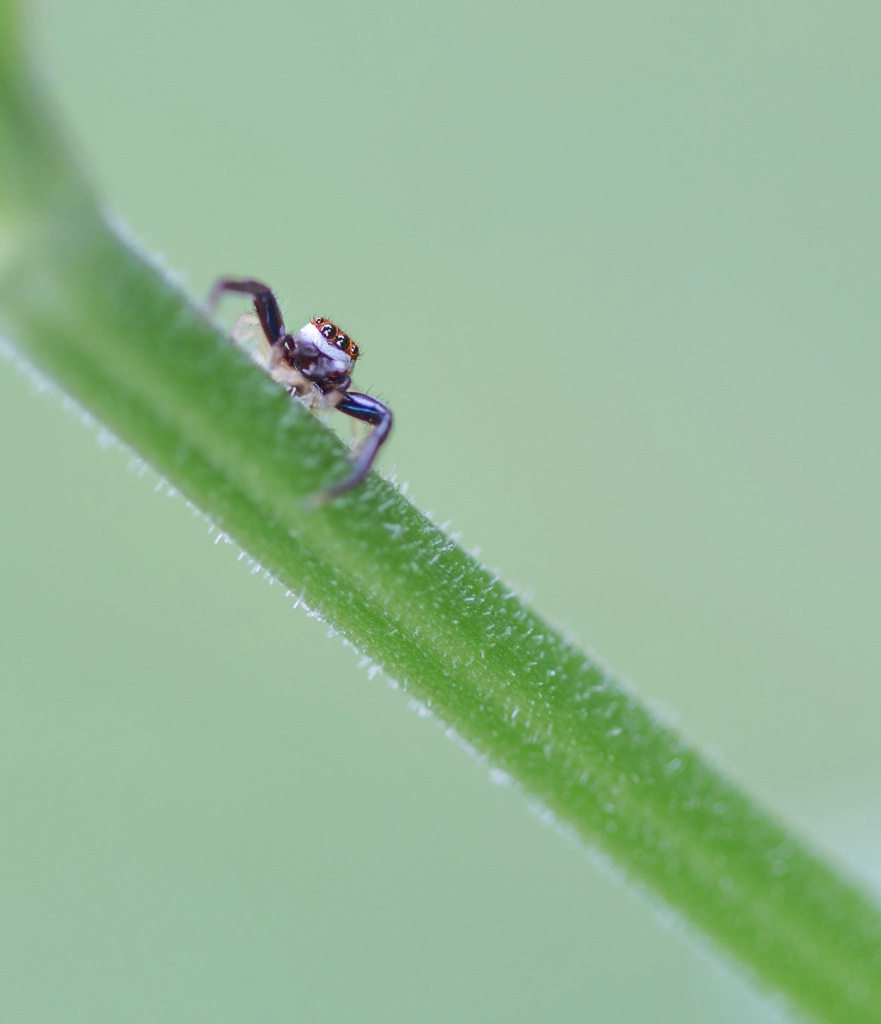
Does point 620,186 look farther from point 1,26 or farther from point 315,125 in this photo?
point 1,26

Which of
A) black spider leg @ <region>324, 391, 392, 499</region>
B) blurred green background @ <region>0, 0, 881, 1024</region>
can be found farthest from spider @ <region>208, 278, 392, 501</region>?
blurred green background @ <region>0, 0, 881, 1024</region>

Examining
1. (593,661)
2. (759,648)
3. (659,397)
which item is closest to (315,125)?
(659,397)

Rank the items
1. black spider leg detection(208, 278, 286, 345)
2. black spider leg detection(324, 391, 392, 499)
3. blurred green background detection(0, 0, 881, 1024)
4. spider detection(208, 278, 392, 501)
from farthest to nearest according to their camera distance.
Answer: blurred green background detection(0, 0, 881, 1024) → black spider leg detection(208, 278, 286, 345) → spider detection(208, 278, 392, 501) → black spider leg detection(324, 391, 392, 499)

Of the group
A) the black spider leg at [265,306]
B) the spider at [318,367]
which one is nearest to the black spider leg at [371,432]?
the spider at [318,367]

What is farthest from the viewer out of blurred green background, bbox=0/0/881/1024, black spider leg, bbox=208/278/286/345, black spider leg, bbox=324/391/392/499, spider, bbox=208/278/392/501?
blurred green background, bbox=0/0/881/1024

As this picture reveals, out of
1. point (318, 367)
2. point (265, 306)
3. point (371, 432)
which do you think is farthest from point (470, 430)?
point (371, 432)

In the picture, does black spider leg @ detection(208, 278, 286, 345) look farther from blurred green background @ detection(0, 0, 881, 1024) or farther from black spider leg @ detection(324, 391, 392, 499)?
blurred green background @ detection(0, 0, 881, 1024)

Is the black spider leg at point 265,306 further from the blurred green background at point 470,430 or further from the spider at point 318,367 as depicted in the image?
the blurred green background at point 470,430
